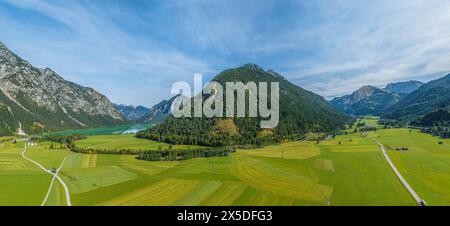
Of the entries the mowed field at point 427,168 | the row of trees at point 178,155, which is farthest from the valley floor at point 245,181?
the row of trees at point 178,155

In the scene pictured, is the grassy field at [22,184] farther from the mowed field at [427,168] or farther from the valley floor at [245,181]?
the mowed field at [427,168]

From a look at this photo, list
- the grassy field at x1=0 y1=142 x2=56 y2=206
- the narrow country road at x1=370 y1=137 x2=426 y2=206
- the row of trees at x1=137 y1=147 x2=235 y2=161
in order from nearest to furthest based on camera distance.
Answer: the narrow country road at x1=370 y1=137 x2=426 y2=206
the grassy field at x1=0 y1=142 x2=56 y2=206
the row of trees at x1=137 y1=147 x2=235 y2=161

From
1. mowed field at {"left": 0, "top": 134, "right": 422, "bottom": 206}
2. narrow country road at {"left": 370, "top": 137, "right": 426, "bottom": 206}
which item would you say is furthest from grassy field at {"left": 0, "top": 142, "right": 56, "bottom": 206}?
narrow country road at {"left": 370, "top": 137, "right": 426, "bottom": 206}

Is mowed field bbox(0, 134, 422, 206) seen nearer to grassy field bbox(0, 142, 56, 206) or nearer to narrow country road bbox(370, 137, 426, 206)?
grassy field bbox(0, 142, 56, 206)

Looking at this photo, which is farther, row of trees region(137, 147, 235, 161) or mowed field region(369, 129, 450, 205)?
row of trees region(137, 147, 235, 161)

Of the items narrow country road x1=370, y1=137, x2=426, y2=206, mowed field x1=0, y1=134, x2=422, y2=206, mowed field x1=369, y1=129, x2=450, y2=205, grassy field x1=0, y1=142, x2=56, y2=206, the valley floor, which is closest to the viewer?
narrow country road x1=370, y1=137, x2=426, y2=206

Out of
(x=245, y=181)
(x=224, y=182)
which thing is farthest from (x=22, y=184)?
(x=245, y=181)
